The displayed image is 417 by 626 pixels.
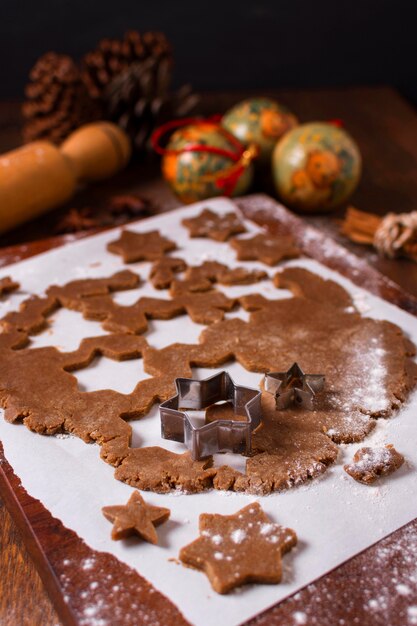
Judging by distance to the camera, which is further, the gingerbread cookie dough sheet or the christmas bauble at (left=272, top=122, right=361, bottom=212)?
the christmas bauble at (left=272, top=122, right=361, bottom=212)

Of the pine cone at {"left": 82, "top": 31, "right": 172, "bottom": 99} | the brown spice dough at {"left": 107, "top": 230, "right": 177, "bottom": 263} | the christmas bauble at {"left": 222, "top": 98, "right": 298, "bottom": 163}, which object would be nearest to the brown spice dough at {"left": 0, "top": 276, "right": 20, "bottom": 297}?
the brown spice dough at {"left": 107, "top": 230, "right": 177, "bottom": 263}

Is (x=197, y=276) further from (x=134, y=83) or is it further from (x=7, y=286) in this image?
(x=134, y=83)

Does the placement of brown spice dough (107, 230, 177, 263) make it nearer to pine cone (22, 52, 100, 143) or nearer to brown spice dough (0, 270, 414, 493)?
brown spice dough (0, 270, 414, 493)

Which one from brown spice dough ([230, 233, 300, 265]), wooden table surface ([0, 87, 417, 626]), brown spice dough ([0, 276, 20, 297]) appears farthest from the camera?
brown spice dough ([230, 233, 300, 265])

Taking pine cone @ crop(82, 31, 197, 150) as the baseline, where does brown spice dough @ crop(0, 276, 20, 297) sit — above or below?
below

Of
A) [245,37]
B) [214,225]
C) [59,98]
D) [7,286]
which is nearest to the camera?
[7,286]

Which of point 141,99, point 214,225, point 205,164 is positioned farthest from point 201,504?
point 141,99

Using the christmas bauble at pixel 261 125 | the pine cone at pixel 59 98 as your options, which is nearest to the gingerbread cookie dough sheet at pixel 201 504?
the christmas bauble at pixel 261 125

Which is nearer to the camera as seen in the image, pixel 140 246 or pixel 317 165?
pixel 140 246
